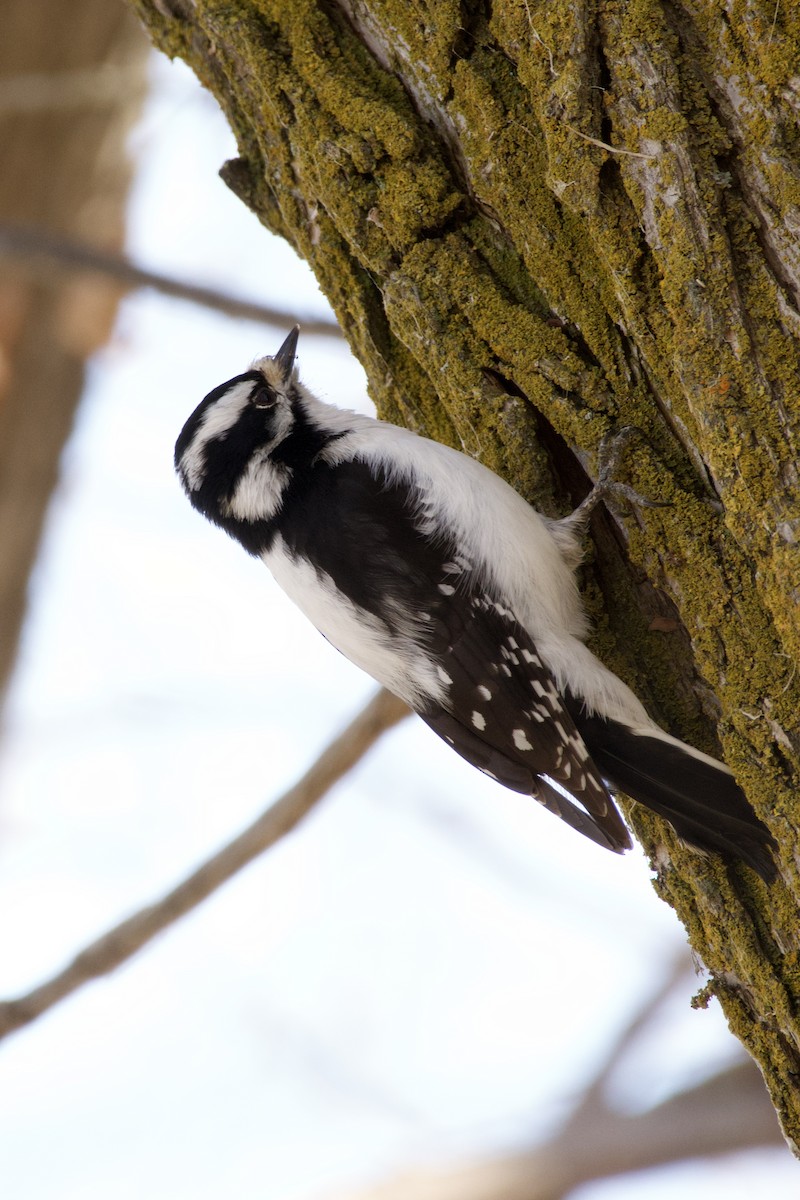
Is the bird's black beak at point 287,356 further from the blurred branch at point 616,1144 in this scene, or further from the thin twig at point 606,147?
the blurred branch at point 616,1144

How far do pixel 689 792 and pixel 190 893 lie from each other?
161 cm

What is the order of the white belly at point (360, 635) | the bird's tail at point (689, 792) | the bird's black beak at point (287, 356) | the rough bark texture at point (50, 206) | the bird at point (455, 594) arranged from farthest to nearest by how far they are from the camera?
the rough bark texture at point (50, 206)
the bird's black beak at point (287, 356)
the white belly at point (360, 635)
the bird at point (455, 594)
the bird's tail at point (689, 792)

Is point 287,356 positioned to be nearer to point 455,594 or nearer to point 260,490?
point 260,490

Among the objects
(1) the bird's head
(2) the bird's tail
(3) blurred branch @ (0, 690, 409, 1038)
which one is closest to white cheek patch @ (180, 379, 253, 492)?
(1) the bird's head

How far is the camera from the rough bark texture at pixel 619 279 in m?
2.16

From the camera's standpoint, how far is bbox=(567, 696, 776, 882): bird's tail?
7.87 ft

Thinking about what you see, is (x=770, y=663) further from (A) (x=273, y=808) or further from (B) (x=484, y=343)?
(A) (x=273, y=808)

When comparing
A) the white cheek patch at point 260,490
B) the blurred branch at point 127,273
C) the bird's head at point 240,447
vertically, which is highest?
the blurred branch at point 127,273

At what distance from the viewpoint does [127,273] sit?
4.04 meters

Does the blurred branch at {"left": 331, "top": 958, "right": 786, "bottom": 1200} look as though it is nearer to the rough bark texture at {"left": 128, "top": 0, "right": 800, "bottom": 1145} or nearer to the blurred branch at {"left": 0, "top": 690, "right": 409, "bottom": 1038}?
the blurred branch at {"left": 0, "top": 690, "right": 409, "bottom": 1038}

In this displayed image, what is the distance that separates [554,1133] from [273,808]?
7.45 ft

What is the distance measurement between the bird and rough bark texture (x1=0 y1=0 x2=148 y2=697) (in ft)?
6.62

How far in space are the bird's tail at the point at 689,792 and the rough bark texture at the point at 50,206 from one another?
3.17 m

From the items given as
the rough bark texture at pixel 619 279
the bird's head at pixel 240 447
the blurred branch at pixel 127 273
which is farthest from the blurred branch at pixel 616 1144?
the blurred branch at pixel 127 273
